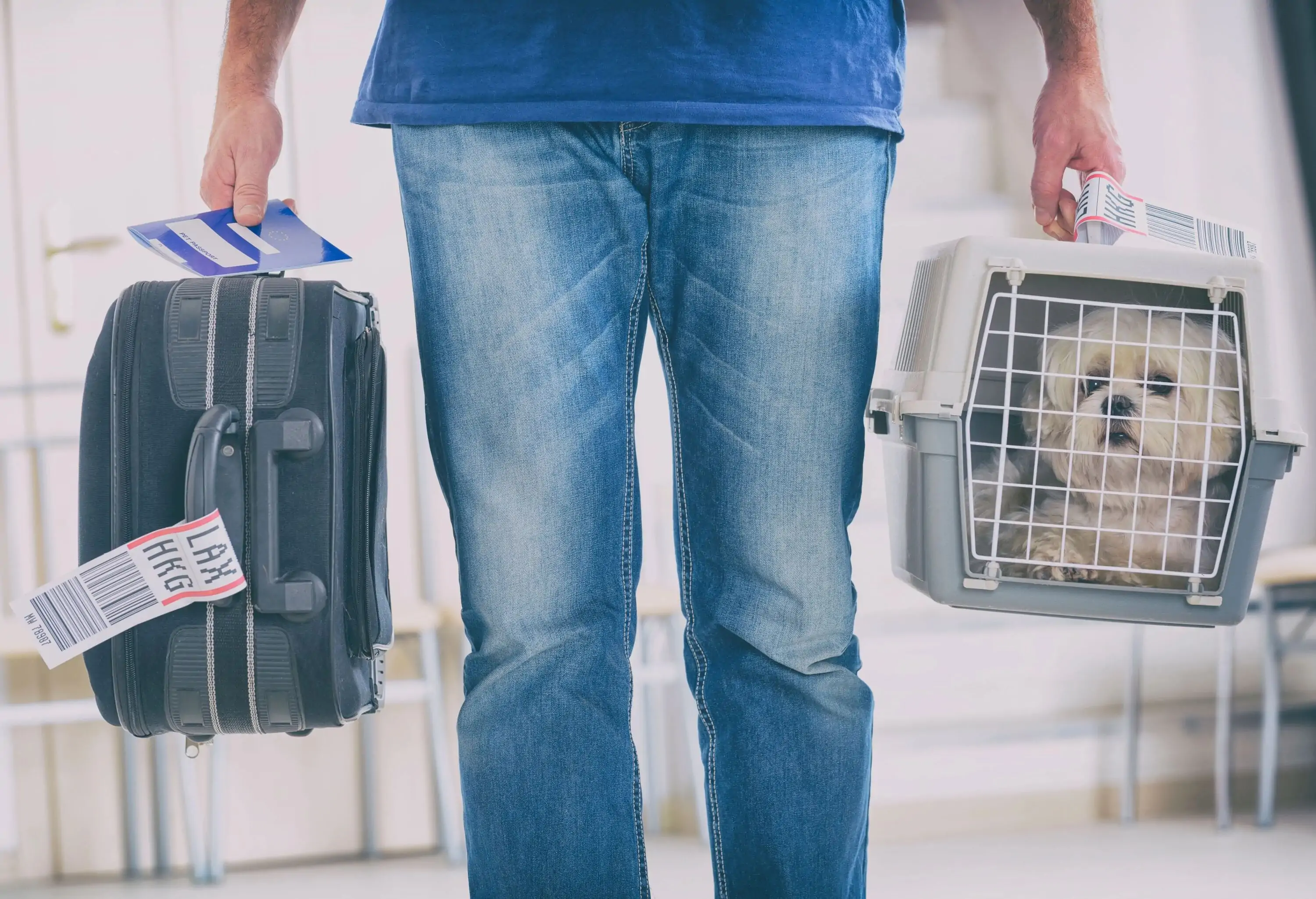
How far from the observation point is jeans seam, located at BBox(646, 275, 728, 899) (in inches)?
32.1

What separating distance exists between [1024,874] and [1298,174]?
4.66 ft

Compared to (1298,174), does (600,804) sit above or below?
below

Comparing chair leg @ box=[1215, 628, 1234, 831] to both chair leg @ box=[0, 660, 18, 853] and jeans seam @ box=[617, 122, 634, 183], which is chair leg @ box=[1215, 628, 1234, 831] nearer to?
jeans seam @ box=[617, 122, 634, 183]

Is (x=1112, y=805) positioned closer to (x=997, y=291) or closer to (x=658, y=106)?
(x=997, y=291)

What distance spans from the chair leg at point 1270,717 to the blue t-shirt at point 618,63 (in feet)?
4.93

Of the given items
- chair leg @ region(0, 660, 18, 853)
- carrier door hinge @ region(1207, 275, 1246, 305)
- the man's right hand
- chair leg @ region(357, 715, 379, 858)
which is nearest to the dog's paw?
carrier door hinge @ region(1207, 275, 1246, 305)

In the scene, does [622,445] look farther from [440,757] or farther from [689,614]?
[440,757]

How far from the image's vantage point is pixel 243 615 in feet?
2.49

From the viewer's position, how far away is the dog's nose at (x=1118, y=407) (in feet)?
2.65

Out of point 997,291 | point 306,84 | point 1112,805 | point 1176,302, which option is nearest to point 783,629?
point 997,291

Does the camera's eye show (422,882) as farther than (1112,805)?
No

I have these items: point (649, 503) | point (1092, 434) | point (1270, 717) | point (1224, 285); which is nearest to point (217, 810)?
point (649, 503)

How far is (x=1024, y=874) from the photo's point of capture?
1587 millimetres

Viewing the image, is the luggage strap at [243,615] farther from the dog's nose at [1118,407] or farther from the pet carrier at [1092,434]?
the dog's nose at [1118,407]
